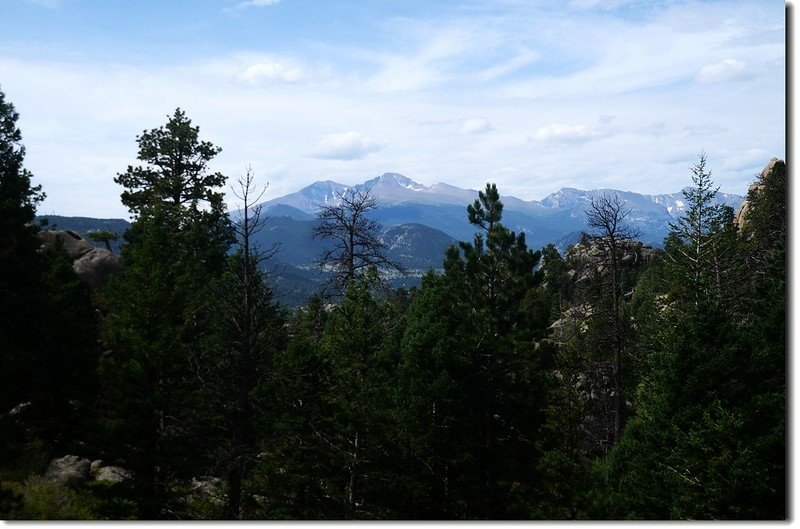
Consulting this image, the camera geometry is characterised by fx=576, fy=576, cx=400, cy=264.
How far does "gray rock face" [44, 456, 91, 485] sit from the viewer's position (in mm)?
18453

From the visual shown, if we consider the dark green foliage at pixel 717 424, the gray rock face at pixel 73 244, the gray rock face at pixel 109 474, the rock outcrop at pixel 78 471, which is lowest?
the gray rock face at pixel 109 474

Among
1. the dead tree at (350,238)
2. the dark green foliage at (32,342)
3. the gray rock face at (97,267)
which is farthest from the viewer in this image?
the gray rock face at (97,267)

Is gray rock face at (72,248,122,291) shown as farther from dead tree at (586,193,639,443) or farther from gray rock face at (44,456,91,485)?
dead tree at (586,193,639,443)

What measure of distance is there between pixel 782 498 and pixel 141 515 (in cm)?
1714

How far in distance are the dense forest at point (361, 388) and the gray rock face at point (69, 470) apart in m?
0.12

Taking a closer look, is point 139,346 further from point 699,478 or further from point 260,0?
point 699,478

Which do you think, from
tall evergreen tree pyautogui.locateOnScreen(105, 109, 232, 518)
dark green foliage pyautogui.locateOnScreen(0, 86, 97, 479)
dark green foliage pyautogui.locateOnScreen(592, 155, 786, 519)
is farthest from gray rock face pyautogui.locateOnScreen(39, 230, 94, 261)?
dark green foliage pyautogui.locateOnScreen(592, 155, 786, 519)

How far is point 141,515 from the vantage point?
1762cm

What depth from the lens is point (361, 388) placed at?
810 inches

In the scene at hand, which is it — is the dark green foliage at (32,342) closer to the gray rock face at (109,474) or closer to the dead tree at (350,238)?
the gray rock face at (109,474)

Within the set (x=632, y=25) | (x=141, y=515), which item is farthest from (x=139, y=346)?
(x=632, y=25)

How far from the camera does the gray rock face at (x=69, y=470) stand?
18.5 m

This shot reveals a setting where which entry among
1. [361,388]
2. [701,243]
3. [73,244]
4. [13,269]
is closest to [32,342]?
[13,269]

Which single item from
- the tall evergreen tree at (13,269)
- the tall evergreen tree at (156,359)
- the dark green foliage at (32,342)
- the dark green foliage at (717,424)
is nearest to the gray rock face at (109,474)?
the dark green foliage at (32,342)
